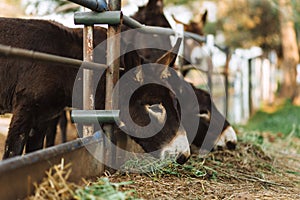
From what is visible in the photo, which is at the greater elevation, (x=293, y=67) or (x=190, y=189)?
(x=293, y=67)

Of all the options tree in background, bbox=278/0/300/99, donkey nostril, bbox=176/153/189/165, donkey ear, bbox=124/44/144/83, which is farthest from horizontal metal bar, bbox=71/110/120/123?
tree in background, bbox=278/0/300/99

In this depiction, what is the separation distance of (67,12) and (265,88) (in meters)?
9.62

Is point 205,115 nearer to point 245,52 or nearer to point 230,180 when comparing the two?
point 230,180

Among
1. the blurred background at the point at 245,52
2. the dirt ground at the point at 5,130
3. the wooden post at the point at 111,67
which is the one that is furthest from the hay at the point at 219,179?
the blurred background at the point at 245,52

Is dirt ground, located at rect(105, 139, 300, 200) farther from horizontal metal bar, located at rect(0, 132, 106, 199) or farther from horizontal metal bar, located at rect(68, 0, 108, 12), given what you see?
horizontal metal bar, located at rect(68, 0, 108, 12)

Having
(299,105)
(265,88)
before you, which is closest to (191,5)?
(265,88)

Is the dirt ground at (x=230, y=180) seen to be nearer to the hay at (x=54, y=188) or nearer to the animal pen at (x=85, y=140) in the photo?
the animal pen at (x=85, y=140)

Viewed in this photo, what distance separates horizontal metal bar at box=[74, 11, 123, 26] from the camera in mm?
2889

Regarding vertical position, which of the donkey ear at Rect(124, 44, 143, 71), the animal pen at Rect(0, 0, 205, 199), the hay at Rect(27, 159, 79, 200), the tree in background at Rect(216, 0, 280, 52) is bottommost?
the hay at Rect(27, 159, 79, 200)

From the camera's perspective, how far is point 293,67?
15320mm

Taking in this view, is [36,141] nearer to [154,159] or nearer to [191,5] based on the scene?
[154,159]

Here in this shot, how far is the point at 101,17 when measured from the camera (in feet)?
9.52

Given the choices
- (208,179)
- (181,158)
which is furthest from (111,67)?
(208,179)

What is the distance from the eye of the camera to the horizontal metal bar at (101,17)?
2889 millimetres
